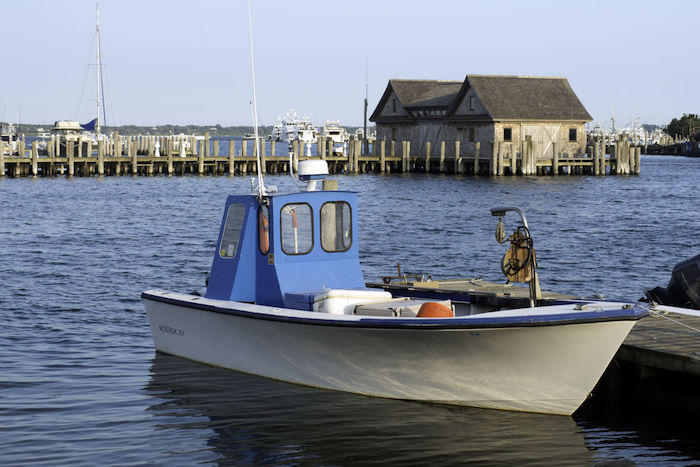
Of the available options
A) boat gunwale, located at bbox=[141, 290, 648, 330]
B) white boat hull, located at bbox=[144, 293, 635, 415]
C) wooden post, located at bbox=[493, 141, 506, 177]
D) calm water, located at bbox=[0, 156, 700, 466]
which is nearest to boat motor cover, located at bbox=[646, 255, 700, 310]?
calm water, located at bbox=[0, 156, 700, 466]

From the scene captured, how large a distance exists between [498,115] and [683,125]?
353 feet

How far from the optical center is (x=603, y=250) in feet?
91.5

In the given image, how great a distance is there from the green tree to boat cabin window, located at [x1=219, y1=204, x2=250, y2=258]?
14408 centimetres

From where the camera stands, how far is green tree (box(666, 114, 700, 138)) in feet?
492

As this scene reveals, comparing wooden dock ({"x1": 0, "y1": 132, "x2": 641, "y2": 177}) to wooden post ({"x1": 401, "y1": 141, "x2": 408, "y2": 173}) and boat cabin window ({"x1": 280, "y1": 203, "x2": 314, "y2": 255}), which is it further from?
boat cabin window ({"x1": 280, "y1": 203, "x2": 314, "y2": 255})

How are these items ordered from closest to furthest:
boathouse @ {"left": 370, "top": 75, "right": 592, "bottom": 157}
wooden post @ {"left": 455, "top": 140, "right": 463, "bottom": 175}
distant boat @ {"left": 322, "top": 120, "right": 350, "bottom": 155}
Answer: boathouse @ {"left": 370, "top": 75, "right": 592, "bottom": 157} < wooden post @ {"left": 455, "top": 140, "right": 463, "bottom": 175} < distant boat @ {"left": 322, "top": 120, "right": 350, "bottom": 155}

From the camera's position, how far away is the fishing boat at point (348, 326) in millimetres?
10156

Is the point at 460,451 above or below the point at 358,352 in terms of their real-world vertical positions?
below

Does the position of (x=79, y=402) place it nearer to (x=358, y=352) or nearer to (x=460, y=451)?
(x=358, y=352)

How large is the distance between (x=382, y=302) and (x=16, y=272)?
13.2m

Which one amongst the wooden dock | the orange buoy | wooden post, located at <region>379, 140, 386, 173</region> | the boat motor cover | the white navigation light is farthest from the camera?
wooden post, located at <region>379, 140, 386, 173</region>

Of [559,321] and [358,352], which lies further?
[358,352]

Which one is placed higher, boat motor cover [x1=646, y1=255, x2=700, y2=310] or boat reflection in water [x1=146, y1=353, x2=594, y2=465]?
boat motor cover [x1=646, y1=255, x2=700, y2=310]

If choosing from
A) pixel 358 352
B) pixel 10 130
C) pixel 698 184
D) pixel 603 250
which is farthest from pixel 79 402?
pixel 10 130
